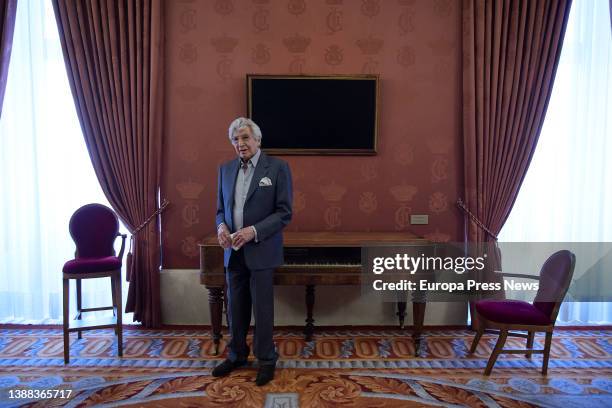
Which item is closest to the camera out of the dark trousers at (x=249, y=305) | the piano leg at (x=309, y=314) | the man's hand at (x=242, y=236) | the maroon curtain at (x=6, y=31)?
the man's hand at (x=242, y=236)

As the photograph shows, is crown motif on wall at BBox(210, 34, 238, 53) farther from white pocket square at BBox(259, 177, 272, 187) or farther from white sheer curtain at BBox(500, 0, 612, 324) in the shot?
white sheer curtain at BBox(500, 0, 612, 324)

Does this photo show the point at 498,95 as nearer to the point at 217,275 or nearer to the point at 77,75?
the point at 217,275

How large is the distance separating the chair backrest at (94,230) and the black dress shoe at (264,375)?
1.52m

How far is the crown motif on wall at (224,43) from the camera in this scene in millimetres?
3172

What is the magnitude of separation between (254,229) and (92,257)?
4.83ft

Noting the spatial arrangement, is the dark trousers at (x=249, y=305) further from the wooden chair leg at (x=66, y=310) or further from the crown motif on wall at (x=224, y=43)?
the crown motif on wall at (x=224, y=43)

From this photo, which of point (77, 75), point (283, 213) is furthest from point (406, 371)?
point (77, 75)

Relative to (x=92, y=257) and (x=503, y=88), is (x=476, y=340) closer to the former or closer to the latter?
(x=503, y=88)

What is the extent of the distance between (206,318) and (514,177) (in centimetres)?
296

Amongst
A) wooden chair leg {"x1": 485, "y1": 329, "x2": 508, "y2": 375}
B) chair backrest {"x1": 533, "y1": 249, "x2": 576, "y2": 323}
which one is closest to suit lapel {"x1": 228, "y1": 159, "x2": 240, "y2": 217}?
wooden chair leg {"x1": 485, "y1": 329, "x2": 508, "y2": 375}

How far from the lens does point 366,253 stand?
2621 millimetres

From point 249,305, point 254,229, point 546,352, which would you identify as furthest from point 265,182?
point 546,352

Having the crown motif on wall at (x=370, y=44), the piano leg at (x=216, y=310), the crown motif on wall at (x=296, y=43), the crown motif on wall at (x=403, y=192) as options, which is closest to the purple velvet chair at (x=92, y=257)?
the piano leg at (x=216, y=310)

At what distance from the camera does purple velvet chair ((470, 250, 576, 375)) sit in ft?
7.77
